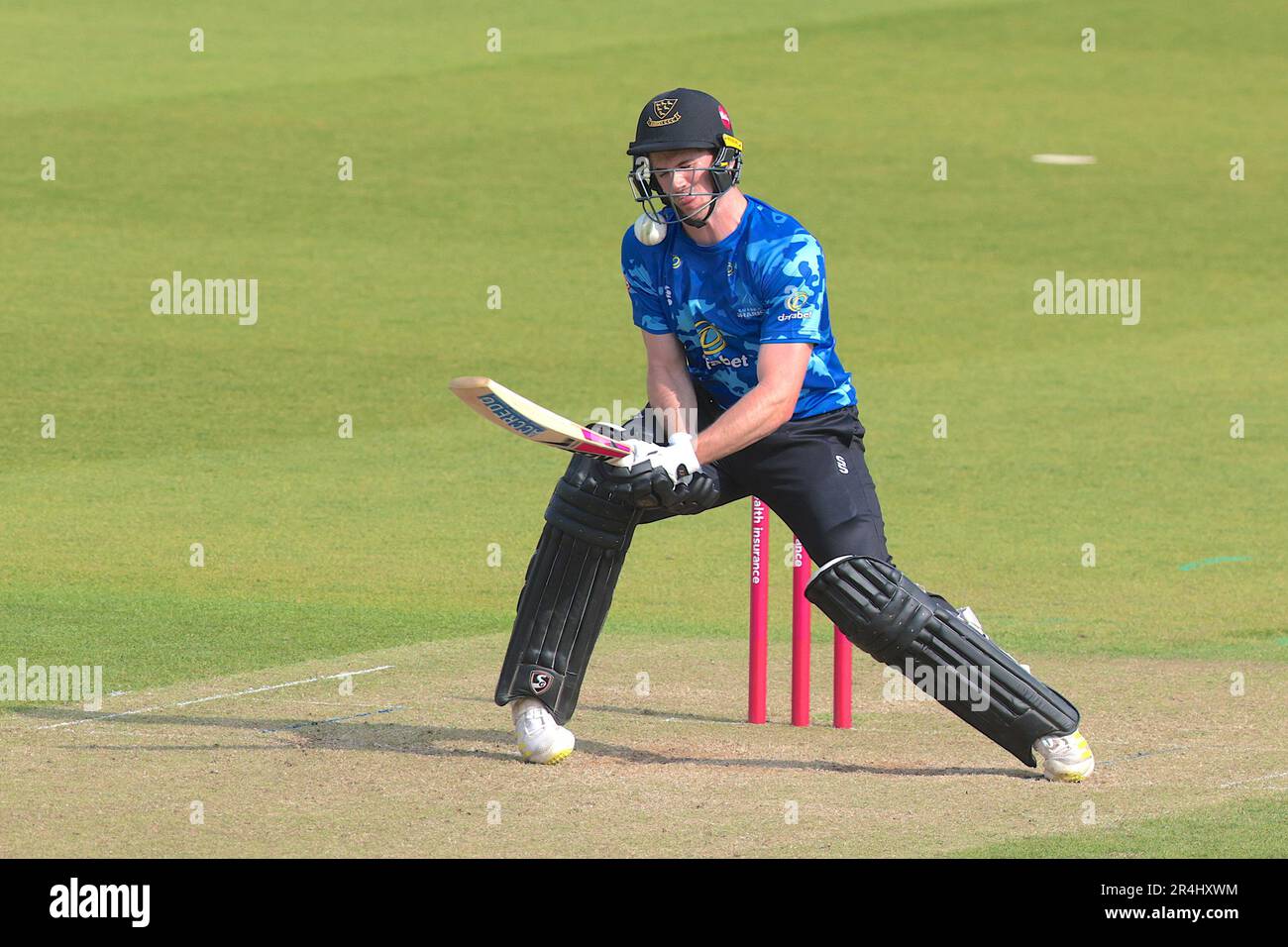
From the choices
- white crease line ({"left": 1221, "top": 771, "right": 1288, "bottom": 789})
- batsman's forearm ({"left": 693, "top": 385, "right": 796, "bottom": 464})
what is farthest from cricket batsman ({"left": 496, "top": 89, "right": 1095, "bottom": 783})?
white crease line ({"left": 1221, "top": 771, "right": 1288, "bottom": 789})

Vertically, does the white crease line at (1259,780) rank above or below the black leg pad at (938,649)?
below

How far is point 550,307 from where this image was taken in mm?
18516

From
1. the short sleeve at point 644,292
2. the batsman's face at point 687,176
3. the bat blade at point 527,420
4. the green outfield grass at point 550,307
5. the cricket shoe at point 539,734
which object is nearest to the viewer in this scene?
the bat blade at point 527,420

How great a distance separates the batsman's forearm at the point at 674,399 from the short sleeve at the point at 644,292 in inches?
5.7

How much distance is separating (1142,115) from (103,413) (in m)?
17.1

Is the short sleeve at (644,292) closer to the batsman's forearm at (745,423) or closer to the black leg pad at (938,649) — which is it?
the batsman's forearm at (745,423)

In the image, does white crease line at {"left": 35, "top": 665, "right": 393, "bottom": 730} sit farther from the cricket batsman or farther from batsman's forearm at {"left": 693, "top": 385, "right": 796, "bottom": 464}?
batsman's forearm at {"left": 693, "top": 385, "right": 796, "bottom": 464}

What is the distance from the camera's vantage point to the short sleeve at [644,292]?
7.46 meters

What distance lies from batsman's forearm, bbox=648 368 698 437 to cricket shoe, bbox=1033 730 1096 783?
1.49m

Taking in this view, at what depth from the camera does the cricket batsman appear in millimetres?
7043

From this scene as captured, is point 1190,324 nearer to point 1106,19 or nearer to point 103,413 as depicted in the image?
point 103,413

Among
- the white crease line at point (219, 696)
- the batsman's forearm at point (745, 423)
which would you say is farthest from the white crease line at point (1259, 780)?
the white crease line at point (219, 696)

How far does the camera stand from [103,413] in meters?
14.6

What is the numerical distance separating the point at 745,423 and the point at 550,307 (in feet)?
38.1
